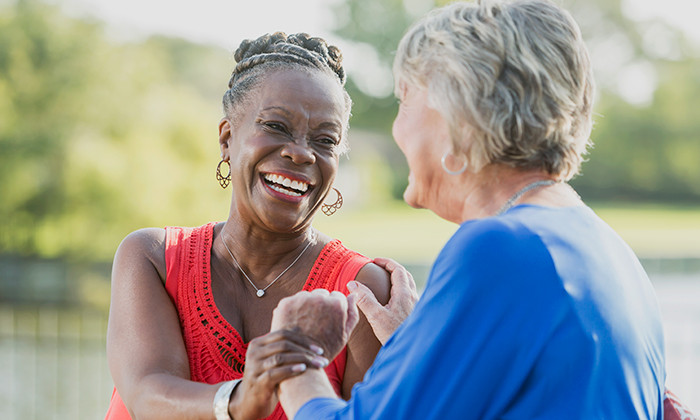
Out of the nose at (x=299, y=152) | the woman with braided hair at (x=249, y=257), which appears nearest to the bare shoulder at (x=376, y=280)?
the woman with braided hair at (x=249, y=257)

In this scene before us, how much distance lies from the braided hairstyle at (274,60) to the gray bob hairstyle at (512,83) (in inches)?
31.5

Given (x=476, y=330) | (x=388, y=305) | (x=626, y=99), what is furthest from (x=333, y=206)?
(x=626, y=99)

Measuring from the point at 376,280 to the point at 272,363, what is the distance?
2.25 feet

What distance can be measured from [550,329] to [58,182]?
12.2 m

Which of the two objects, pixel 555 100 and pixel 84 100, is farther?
pixel 84 100

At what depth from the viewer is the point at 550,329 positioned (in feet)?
4.33

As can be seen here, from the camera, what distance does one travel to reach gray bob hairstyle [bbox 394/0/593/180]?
1510 mm

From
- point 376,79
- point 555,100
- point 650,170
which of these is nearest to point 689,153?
point 650,170

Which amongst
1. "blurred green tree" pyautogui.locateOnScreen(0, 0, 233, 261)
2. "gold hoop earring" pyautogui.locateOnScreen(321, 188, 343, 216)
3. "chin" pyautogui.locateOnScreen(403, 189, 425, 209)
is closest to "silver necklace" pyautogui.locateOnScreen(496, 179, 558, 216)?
"chin" pyautogui.locateOnScreen(403, 189, 425, 209)

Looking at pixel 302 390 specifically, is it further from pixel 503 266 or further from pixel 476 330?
pixel 503 266

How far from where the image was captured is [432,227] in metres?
44.7

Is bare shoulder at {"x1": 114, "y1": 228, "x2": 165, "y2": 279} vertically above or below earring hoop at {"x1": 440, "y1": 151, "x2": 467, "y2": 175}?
below

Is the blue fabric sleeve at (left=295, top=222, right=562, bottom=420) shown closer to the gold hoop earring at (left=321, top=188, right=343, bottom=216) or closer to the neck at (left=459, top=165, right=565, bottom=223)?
the neck at (left=459, top=165, right=565, bottom=223)

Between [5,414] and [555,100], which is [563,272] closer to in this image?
[555,100]
